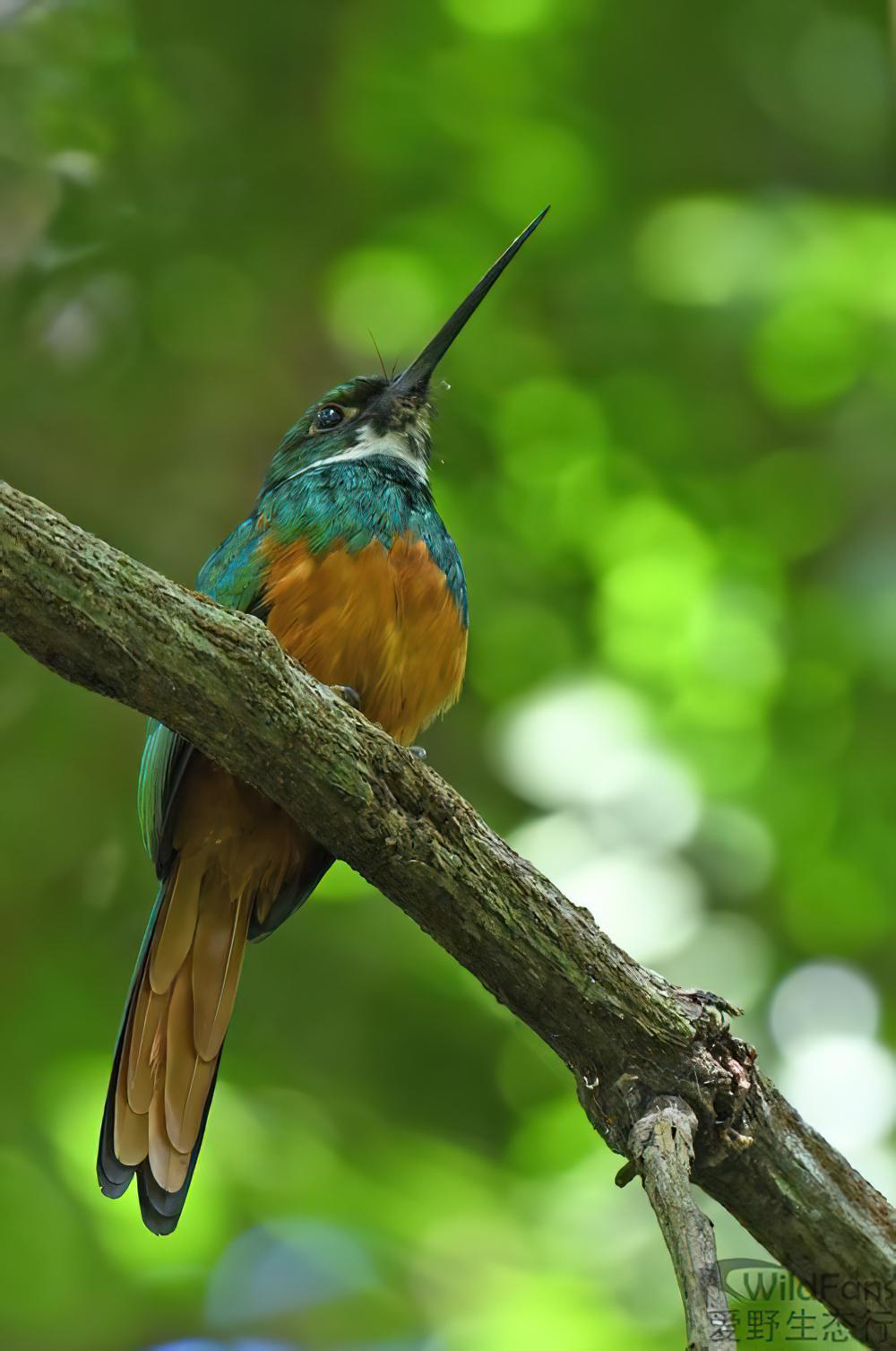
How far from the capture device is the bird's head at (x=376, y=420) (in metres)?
3.53

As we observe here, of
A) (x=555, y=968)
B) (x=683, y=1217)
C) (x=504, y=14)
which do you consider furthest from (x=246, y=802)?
(x=504, y=14)

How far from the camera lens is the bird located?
107 inches

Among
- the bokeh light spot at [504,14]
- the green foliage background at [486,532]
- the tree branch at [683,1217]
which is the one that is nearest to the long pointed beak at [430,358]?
the green foliage background at [486,532]

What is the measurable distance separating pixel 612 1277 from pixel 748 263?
2.71 m

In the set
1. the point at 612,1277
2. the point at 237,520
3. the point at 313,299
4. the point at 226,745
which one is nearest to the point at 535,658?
the point at 237,520

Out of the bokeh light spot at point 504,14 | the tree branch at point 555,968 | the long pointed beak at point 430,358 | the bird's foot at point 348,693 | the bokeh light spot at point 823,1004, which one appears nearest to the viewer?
the tree branch at point 555,968

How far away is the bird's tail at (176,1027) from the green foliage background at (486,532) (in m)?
0.91

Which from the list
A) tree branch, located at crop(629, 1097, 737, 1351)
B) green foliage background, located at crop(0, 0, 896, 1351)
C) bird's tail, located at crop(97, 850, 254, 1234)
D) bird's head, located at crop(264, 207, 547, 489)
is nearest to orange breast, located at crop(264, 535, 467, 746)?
bird's tail, located at crop(97, 850, 254, 1234)

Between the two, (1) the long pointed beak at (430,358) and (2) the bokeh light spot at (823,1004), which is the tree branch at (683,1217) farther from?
(1) the long pointed beak at (430,358)

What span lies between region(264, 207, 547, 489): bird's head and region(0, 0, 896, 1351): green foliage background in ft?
1.72

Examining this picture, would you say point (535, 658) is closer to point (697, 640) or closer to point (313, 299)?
point (697, 640)

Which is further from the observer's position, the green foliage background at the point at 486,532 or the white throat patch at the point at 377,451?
the green foliage background at the point at 486,532

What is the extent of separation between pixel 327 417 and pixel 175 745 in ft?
3.96

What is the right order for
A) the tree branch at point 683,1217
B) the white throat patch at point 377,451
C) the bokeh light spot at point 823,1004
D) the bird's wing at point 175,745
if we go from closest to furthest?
the tree branch at point 683,1217
the bird's wing at point 175,745
the white throat patch at point 377,451
the bokeh light spot at point 823,1004
